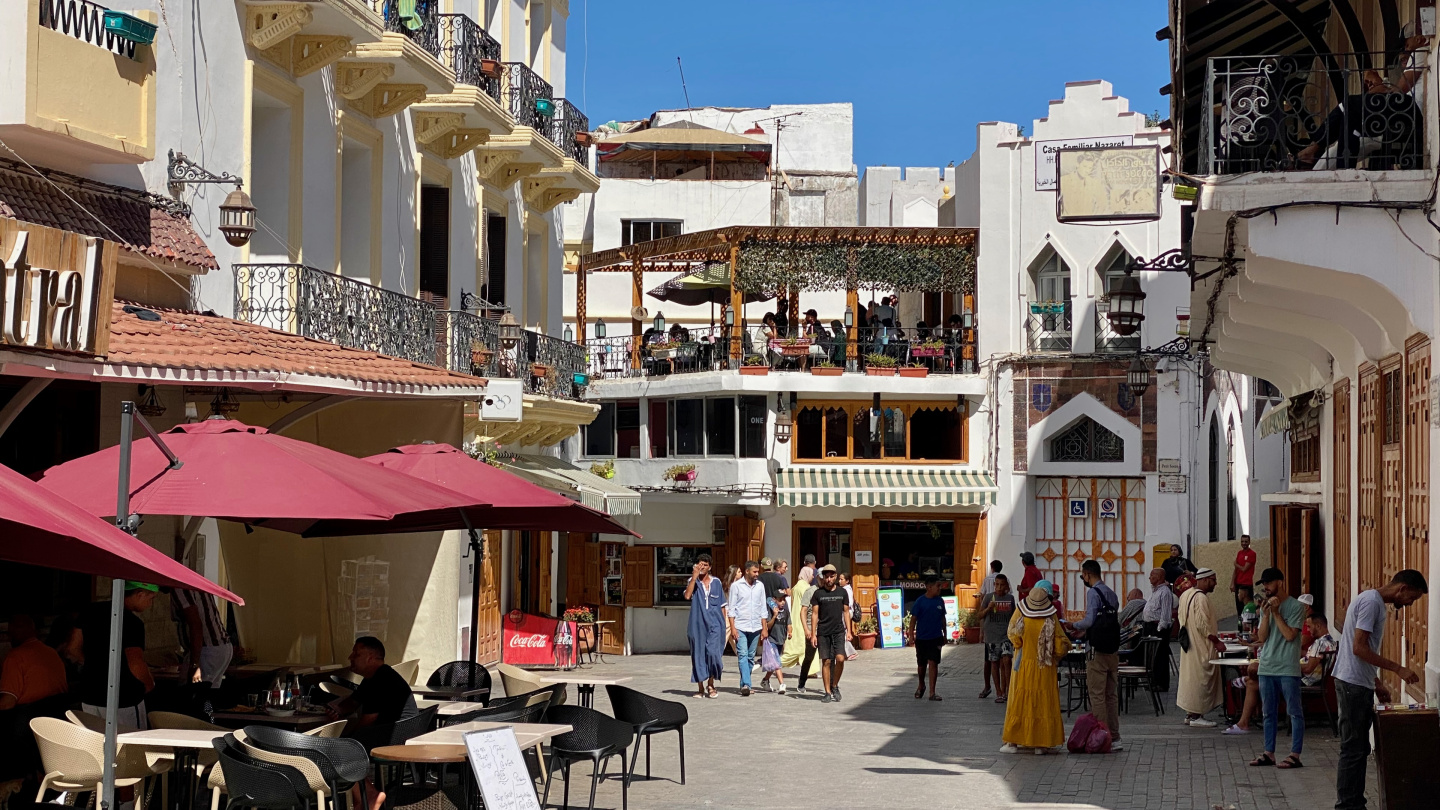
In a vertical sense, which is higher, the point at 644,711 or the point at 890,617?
the point at 644,711

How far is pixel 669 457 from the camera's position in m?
35.5

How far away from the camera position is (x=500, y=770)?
9.00m

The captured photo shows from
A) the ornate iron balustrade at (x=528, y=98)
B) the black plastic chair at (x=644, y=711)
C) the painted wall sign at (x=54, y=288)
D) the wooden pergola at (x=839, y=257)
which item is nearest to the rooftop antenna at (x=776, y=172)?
the wooden pergola at (x=839, y=257)

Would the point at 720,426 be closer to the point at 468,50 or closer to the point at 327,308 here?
the point at 468,50

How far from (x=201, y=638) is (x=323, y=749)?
4668 millimetres

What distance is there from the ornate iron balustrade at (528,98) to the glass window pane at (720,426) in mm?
10824

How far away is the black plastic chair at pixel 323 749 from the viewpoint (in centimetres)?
961

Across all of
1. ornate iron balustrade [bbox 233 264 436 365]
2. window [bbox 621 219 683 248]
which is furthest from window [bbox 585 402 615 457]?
ornate iron balustrade [bbox 233 264 436 365]

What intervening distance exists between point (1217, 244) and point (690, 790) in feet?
20.7

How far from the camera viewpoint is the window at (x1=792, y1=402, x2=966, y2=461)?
34.8 m

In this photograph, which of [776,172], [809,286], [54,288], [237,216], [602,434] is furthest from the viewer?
[776,172]

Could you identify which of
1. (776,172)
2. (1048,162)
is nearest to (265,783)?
(1048,162)

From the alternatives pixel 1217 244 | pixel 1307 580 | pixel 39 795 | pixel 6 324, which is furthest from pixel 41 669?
pixel 1307 580

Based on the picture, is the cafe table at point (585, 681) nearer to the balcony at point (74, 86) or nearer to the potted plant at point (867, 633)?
the balcony at point (74, 86)
